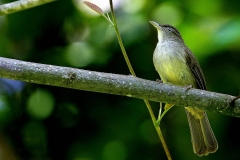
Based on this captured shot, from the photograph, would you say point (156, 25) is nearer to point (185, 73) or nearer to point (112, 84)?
point (185, 73)

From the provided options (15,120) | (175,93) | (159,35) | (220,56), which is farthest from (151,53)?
(175,93)

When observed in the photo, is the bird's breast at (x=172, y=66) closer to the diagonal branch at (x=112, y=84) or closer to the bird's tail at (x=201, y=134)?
the bird's tail at (x=201, y=134)

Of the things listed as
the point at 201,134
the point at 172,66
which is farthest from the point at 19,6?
the point at 201,134

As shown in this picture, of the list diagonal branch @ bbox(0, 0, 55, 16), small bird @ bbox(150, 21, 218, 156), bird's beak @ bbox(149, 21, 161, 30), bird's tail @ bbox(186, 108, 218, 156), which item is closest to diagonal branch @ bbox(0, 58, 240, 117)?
diagonal branch @ bbox(0, 0, 55, 16)

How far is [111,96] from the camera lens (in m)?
4.44

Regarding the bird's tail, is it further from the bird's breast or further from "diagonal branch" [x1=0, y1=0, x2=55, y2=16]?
"diagonal branch" [x1=0, y1=0, x2=55, y2=16]

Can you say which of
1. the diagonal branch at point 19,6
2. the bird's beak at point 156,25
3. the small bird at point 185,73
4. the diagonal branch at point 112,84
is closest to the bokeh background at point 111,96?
the bird's beak at point 156,25

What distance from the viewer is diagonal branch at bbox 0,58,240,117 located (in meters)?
2.48

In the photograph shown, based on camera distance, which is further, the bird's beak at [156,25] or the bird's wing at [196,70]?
the bird's beak at [156,25]

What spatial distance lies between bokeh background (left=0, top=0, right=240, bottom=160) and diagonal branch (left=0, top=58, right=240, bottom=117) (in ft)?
4.64

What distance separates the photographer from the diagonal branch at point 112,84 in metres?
2.48

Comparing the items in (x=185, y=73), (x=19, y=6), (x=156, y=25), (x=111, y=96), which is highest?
(x=19, y=6)

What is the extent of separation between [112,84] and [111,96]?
6.10ft

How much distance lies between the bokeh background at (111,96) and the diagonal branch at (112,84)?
1.41 m
